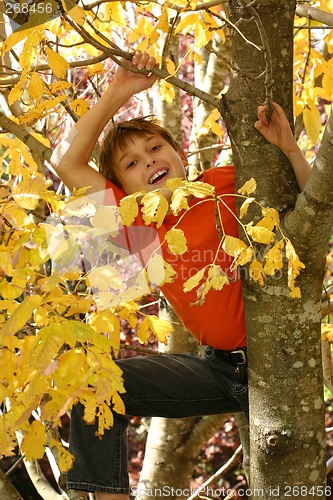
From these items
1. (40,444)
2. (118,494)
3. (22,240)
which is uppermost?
(22,240)

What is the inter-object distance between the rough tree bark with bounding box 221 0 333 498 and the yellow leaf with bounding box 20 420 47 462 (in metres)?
0.55

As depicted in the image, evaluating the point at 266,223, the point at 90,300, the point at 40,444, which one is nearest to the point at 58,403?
the point at 40,444

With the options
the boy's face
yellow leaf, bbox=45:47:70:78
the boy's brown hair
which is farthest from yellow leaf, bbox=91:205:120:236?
the boy's brown hair

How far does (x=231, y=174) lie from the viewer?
Result: 2258mm

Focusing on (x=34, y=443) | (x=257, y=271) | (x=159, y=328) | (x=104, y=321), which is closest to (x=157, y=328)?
(x=159, y=328)

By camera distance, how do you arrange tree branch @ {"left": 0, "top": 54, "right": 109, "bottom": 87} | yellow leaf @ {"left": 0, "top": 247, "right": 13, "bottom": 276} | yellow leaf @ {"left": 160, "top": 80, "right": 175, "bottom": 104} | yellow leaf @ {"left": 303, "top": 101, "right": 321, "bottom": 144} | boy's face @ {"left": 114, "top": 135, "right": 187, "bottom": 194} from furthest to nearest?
yellow leaf @ {"left": 160, "top": 80, "right": 175, "bottom": 104} < yellow leaf @ {"left": 303, "top": 101, "right": 321, "bottom": 144} < boy's face @ {"left": 114, "top": 135, "right": 187, "bottom": 194} < tree branch @ {"left": 0, "top": 54, "right": 109, "bottom": 87} < yellow leaf @ {"left": 0, "top": 247, "right": 13, "bottom": 276}

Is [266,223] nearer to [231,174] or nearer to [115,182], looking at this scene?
[231,174]

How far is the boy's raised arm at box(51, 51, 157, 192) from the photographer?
6.88 feet

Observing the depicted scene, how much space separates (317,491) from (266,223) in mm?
675

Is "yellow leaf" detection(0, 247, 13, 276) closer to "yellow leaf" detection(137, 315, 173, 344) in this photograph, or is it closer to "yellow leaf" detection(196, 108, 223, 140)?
"yellow leaf" detection(137, 315, 173, 344)

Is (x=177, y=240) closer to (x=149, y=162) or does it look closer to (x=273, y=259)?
(x=273, y=259)

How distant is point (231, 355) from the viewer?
2.20 metres

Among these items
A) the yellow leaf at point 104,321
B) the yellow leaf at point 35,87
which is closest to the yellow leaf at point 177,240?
the yellow leaf at point 104,321

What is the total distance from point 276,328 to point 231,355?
43cm
